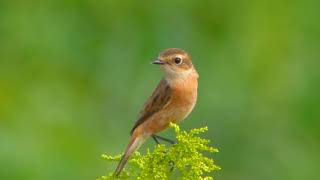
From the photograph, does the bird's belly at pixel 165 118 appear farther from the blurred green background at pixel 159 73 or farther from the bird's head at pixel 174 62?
the blurred green background at pixel 159 73

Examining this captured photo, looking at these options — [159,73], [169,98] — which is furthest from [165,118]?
[159,73]

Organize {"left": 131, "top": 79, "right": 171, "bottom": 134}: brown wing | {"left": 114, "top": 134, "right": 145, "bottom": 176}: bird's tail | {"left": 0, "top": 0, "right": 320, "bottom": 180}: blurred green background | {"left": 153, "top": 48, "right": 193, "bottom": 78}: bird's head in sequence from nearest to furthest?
{"left": 114, "top": 134, "right": 145, "bottom": 176}: bird's tail
{"left": 131, "top": 79, "right": 171, "bottom": 134}: brown wing
{"left": 153, "top": 48, "right": 193, "bottom": 78}: bird's head
{"left": 0, "top": 0, "right": 320, "bottom": 180}: blurred green background

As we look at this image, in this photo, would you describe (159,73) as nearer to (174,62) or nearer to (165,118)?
(174,62)

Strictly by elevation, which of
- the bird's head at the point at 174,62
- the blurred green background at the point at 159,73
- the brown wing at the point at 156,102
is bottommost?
the blurred green background at the point at 159,73

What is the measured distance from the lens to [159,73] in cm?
1328

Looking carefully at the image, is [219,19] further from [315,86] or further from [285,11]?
[315,86]

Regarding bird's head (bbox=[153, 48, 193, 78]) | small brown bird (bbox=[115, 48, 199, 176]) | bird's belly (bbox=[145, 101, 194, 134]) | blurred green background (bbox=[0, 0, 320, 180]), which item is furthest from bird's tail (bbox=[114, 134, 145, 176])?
blurred green background (bbox=[0, 0, 320, 180])

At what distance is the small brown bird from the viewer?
8.58m

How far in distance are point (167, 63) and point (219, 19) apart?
18.0 ft

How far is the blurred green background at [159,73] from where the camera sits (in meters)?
11.9

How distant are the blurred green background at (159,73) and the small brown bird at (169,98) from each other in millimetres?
1882

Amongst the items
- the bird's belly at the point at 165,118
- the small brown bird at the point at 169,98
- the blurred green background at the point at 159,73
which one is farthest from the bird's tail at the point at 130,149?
the blurred green background at the point at 159,73

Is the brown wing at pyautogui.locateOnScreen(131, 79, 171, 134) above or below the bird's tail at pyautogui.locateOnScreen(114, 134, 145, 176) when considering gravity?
above

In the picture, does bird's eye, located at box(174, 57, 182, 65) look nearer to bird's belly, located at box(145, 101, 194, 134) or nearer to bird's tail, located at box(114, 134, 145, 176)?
bird's belly, located at box(145, 101, 194, 134)
